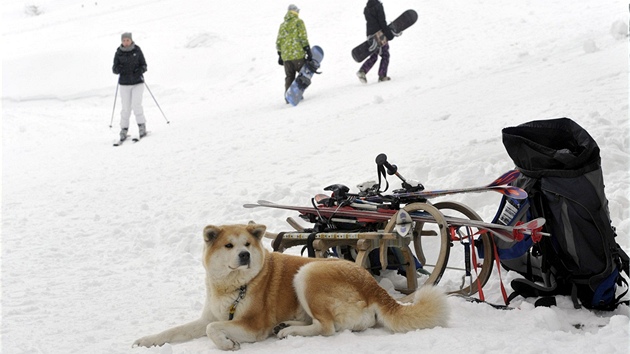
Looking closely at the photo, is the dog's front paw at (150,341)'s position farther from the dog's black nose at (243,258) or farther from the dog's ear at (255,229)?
the dog's ear at (255,229)

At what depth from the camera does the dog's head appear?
4.35 metres

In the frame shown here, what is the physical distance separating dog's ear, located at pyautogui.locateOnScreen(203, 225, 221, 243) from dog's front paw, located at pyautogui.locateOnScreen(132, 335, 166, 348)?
0.71m

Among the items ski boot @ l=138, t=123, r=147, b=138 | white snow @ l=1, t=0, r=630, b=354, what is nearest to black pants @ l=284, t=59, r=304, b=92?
white snow @ l=1, t=0, r=630, b=354

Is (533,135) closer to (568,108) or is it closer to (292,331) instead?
(292,331)

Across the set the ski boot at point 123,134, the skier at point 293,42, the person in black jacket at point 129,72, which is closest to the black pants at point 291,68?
the skier at point 293,42

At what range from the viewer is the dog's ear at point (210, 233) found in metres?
4.36

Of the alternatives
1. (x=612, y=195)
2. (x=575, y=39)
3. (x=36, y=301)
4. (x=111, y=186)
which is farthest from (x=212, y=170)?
(x=575, y=39)

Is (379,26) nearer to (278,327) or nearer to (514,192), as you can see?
(514,192)

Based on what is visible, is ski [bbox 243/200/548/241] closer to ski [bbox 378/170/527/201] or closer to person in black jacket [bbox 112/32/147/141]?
ski [bbox 378/170/527/201]

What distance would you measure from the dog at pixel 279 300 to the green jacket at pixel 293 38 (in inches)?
411

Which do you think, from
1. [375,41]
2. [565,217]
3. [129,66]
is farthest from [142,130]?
[565,217]

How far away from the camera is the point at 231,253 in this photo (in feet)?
14.3

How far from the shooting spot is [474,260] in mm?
4832

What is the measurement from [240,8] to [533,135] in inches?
948
